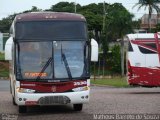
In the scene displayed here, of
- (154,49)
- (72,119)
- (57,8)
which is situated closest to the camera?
(72,119)

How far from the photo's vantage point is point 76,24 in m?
19.2

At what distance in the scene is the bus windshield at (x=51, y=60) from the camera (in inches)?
724

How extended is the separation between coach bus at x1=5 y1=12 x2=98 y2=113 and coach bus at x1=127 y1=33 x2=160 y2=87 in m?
11.6

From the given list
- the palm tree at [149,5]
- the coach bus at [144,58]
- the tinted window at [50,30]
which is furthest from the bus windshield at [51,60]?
the palm tree at [149,5]

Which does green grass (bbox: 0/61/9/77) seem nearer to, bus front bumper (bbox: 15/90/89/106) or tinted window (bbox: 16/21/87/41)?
tinted window (bbox: 16/21/87/41)

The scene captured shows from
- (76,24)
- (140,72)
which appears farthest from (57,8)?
(76,24)

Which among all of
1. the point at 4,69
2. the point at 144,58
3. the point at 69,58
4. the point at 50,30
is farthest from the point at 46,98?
the point at 4,69

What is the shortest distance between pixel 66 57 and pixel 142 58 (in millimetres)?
12463

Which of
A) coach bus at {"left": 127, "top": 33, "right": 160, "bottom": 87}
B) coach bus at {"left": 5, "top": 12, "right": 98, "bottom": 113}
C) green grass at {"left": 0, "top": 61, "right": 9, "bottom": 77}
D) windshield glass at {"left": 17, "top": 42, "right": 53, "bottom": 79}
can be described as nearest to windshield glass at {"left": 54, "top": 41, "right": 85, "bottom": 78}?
coach bus at {"left": 5, "top": 12, "right": 98, "bottom": 113}

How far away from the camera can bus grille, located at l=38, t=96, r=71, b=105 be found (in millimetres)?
18156

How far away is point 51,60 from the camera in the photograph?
18531mm

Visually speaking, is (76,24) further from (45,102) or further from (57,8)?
(57,8)

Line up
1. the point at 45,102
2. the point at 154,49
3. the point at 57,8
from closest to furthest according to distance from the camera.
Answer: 1. the point at 45,102
2. the point at 154,49
3. the point at 57,8

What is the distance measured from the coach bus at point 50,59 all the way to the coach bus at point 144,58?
11.6 meters
